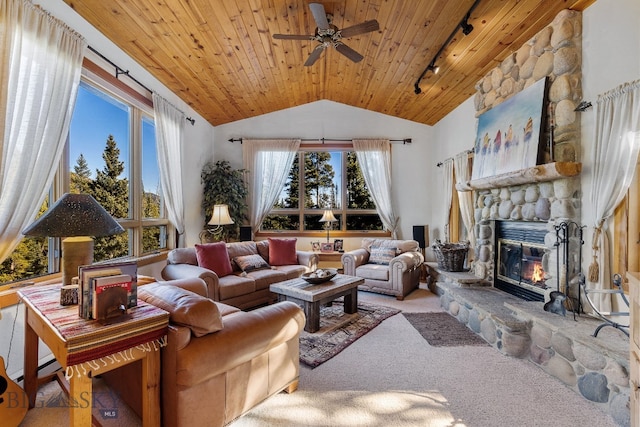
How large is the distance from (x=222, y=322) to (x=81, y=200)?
3.71 feet

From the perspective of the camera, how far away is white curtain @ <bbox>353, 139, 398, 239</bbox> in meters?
5.98

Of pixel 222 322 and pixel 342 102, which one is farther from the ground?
pixel 342 102

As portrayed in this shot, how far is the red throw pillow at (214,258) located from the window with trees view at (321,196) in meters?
2.15

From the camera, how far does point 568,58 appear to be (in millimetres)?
2637

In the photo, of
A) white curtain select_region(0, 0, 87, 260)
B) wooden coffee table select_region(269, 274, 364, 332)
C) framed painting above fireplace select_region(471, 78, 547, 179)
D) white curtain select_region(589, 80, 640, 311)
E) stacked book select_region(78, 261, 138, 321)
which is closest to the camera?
stacked book select_region(78, 261, 138, 321)

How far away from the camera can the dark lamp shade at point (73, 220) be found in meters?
1.70

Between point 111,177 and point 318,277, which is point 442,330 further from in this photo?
point 111,177

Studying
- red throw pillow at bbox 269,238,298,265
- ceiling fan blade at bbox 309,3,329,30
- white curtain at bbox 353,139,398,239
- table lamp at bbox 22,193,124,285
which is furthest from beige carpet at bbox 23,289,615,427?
white curtain at bbox 353,139,398,239

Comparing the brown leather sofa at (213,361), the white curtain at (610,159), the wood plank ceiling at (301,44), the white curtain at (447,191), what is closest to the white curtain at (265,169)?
the wood plank ceiling at (301,44)

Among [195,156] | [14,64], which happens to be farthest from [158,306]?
[195,156]

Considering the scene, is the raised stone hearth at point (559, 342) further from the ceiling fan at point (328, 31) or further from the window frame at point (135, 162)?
the window frame at point (135, 162)

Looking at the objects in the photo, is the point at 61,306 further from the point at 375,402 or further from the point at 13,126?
the point at 375,402

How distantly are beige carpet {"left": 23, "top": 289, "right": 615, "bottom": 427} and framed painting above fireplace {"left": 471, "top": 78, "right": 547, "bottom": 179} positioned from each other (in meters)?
1.93

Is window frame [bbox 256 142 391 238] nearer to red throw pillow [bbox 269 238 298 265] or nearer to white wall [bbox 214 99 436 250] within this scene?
white wall [bbox 214 99 436 250]
